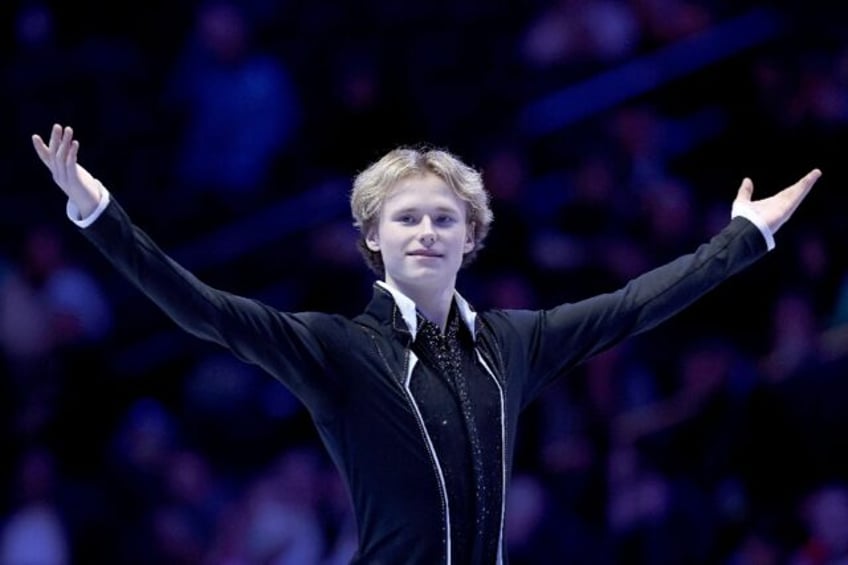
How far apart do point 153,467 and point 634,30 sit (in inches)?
131

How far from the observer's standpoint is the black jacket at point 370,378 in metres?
3.33

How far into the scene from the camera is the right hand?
3277mm

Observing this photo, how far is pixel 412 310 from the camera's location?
3707mm

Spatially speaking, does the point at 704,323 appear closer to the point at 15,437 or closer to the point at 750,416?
the point at 750,416

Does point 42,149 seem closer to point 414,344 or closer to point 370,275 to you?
point 414,344

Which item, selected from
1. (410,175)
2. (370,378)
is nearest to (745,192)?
(410,175)

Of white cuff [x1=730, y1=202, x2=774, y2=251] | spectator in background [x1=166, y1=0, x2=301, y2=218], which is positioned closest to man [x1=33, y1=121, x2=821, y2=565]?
white cuff [x1=730, y1=202, x2=774, y2=251]

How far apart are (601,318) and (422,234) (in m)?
0.55

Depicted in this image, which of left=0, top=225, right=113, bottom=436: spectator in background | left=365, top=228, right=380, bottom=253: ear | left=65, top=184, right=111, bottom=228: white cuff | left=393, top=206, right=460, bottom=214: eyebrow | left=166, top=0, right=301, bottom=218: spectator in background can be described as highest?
left=166, top=0, right=301, bottom=218: spectator in background

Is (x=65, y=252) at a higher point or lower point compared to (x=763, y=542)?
higher

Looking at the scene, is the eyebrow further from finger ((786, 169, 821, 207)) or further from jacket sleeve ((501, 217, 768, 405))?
finger ((786, 169, 821, 207))

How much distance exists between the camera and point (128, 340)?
24.5 ft

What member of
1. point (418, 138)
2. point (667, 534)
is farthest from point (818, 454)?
point (418, 138)

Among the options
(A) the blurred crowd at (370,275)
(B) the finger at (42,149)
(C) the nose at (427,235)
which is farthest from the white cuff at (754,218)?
(A) the blurred crowd at (370,275)
